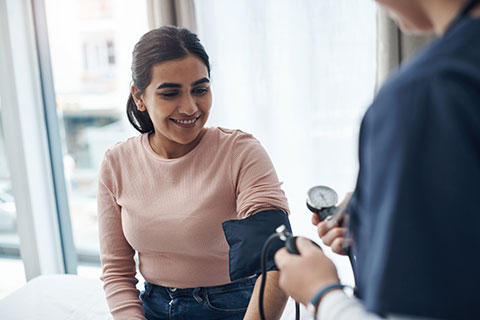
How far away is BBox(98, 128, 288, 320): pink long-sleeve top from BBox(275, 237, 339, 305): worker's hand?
478 mm

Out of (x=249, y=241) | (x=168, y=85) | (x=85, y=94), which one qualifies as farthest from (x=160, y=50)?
(x=85, y=94)

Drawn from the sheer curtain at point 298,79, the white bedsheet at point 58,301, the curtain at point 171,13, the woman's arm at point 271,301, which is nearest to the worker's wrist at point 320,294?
the woman's arm at point 271,301

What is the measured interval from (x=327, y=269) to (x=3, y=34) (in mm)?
2278

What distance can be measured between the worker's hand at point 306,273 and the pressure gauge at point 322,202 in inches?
7.4

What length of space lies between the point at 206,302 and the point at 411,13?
3.23 ft

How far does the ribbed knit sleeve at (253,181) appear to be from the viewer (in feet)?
3.89

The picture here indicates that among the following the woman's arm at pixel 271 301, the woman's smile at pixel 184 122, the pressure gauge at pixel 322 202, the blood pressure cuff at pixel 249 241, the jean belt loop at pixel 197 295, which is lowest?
the jean belt loop at pixel 197 295

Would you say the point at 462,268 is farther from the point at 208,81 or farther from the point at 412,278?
the point at 208,81

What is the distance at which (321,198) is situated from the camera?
0.94 metres

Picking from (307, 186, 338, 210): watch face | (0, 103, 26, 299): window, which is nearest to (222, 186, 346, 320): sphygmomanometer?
(307, 186, 338, 210): watch face

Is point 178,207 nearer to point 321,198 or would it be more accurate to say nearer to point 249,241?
point 249,241

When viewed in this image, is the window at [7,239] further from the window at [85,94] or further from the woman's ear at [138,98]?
the woman's ear at [138,98]

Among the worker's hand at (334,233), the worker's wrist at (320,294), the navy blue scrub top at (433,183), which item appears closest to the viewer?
the navy blue scrub top at (433,183)

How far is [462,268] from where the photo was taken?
49cm
